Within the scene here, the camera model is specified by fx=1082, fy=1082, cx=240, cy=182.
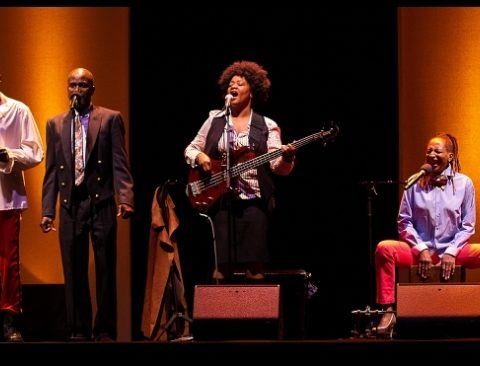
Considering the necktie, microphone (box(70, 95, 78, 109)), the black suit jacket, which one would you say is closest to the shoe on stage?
the black suit jacket

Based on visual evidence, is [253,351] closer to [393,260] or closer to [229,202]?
[229,202]

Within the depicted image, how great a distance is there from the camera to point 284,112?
8688mm

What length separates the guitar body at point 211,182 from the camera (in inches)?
275

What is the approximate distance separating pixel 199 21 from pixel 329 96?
1.21 metres

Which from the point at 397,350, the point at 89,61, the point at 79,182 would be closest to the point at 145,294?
the point at 79,182

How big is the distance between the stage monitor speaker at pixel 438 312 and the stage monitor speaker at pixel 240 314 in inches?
29.1

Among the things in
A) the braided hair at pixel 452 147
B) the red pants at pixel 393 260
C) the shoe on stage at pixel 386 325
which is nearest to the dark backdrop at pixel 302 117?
the braided hair at pixel 452 147

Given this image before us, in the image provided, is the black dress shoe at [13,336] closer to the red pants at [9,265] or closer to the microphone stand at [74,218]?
the red pants at [9,265]

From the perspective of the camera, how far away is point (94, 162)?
273 inches

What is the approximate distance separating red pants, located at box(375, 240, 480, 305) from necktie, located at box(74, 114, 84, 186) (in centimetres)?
224

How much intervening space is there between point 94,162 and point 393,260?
2265 millimetres

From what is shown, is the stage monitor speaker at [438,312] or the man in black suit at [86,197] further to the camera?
the man in black suit at [86,197]

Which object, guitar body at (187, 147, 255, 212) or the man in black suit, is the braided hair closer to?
guitar body at (187, 147, 255, 212)

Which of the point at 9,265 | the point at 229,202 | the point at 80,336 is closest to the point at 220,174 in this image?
the point at 229,202
